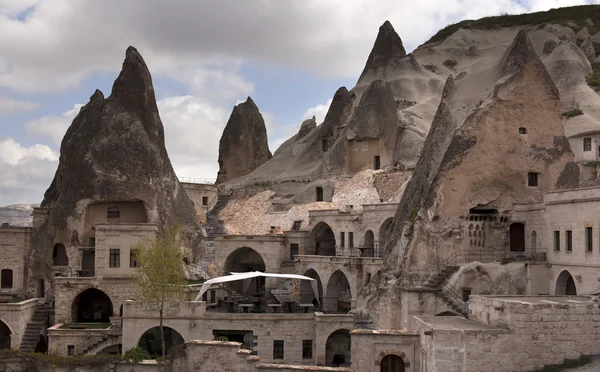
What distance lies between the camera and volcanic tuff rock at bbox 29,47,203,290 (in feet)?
173

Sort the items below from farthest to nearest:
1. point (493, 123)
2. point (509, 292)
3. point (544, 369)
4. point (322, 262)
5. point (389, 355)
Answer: point (322, 262) → point (493, 123) → point (509, 292) → point (389, 355) → point (544, 369)

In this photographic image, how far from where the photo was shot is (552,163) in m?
41.2

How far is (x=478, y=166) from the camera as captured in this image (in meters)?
40.0

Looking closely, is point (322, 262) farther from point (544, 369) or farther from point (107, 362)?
point (544, 369)

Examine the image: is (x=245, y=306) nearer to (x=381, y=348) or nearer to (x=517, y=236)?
(x=381, y=348)

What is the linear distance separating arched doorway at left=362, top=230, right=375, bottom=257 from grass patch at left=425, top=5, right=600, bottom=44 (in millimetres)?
67830

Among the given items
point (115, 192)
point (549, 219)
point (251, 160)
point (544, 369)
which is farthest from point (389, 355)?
point (251, 160)

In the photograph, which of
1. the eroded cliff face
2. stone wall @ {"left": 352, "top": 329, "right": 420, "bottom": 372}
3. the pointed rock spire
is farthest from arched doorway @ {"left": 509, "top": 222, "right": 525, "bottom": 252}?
the pointed rock spire

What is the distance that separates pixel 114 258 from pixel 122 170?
770cm

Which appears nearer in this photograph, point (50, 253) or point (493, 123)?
point (493, 123)

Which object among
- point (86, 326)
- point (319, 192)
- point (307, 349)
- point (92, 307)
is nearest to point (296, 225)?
point (319, 192)

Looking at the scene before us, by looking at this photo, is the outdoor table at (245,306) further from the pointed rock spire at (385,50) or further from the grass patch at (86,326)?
the pointed rock spire at (385,50)

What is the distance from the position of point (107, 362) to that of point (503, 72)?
85.4ft

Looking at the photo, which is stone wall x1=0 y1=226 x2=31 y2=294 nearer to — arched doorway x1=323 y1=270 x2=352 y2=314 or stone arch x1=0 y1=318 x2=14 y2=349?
stone arch x1=0 y1=318 x2=14 y2=349
